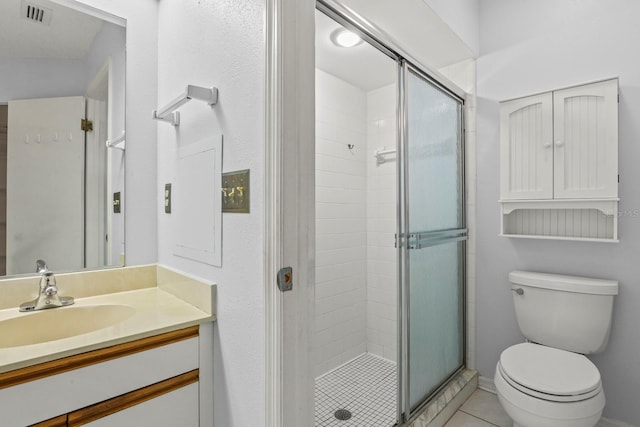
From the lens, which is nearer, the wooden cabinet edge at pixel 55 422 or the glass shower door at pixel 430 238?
the wooden cabinet edge at pixel 55 422

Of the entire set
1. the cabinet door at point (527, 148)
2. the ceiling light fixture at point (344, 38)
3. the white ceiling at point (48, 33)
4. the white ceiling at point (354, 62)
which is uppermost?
the white ceiling at point (354, 62)

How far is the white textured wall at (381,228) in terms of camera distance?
2527mm

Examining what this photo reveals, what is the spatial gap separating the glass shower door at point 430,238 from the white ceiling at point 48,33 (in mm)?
1457

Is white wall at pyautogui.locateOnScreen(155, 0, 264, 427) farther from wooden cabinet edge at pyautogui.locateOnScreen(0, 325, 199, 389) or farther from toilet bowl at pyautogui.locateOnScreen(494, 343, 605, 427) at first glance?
toilet bowl at pyautogui.locateOnScreen(494, 343, 605, 427)

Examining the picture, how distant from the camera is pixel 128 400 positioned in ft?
3.01

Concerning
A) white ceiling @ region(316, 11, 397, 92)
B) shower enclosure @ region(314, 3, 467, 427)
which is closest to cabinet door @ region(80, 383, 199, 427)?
shower enclosure @ region(314, 3, 467, 427)

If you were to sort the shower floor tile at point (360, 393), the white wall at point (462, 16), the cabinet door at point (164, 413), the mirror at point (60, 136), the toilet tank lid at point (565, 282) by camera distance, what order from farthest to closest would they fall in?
1. the shower floor tile at point (360, 393)
2. the white wall at point (462, 16)
3. the toilet tank lid at point (565, 282)
4. the mirror at point (60, 136)
5. the cabinet door at point (164, 413)

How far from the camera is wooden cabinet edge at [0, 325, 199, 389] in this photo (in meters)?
0.76

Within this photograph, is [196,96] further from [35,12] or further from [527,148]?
[527,148]

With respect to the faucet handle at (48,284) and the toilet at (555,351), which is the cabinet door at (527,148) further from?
the faucet handle at (48,284)

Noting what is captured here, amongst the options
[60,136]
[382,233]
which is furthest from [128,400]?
[382,233]

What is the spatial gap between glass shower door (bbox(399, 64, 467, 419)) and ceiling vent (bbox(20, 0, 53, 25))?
156 cm

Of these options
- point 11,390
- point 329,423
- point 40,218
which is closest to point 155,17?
point 40,218

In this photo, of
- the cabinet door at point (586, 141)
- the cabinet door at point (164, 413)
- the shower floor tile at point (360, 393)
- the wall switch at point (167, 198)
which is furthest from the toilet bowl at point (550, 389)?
the wall switch at point (167, 198)
